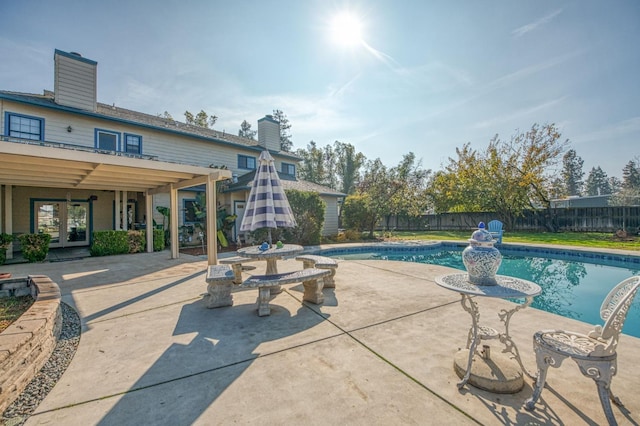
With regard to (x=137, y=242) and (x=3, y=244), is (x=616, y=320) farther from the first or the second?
(x=3, y=244)

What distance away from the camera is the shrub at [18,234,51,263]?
347 inches

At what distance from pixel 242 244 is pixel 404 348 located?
11.4 metres

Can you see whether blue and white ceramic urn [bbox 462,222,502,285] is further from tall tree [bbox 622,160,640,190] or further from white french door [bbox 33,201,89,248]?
tall tree [bbox 622,160,640,190]

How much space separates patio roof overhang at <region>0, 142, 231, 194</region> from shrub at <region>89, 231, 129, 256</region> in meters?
1.94

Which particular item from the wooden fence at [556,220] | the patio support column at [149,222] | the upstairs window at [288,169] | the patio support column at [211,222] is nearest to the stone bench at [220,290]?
the patio support column at [211,222]

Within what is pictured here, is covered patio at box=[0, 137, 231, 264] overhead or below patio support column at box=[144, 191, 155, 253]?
overhead

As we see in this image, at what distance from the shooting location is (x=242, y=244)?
1328 centimetres

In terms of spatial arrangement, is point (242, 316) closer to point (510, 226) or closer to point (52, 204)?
point (52, 204)

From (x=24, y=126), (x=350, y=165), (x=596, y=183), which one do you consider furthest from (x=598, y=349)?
(x=596, y=183)

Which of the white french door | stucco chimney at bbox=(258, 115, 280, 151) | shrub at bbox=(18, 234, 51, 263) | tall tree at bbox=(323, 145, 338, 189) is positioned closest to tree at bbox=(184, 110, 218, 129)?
stucco chimney at bbox=(258, 115, 280, 151)

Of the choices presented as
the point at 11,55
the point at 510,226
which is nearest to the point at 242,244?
the point at 11,55

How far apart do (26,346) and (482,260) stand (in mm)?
4341

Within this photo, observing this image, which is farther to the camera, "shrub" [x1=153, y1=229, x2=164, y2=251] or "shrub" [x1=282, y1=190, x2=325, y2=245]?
"shrub" [x1=282, y1=190, x2=325, y2=245]

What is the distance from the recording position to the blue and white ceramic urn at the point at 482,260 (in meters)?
2.46
